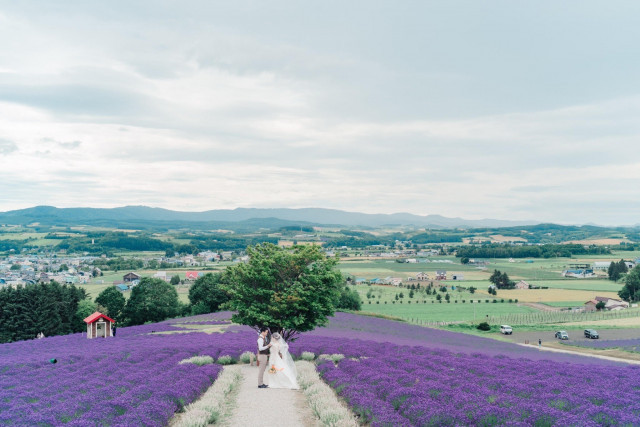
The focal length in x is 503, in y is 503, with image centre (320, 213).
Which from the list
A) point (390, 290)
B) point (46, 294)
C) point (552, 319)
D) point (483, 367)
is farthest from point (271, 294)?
point (390, 290)

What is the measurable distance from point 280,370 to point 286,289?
624 centimetres

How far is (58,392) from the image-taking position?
14.5 metres

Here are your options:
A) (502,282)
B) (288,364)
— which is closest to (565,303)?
(502,282)

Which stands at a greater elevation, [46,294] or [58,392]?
[58,392]

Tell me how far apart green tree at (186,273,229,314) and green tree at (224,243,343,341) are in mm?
53093

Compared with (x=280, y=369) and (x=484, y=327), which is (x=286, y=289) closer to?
(x=280, y=369)

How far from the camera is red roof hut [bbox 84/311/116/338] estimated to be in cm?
3866

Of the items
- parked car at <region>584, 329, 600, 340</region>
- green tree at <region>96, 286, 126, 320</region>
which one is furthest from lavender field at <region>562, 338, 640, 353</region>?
green tree at <region>96, 286, 126, 320</region>

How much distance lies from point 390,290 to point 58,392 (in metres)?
99.5

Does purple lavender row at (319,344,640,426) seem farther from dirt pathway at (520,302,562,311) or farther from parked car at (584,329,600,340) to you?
dirt pathway at (520,302,562,311)

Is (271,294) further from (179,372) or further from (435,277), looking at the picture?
(435,277)

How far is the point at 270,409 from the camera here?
566 inches

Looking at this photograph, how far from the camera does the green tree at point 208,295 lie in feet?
251

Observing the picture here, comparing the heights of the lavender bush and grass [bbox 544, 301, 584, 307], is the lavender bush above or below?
above
